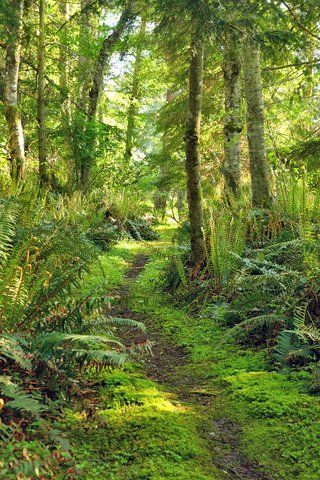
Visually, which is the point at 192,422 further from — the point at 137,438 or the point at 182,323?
the point at 182,323

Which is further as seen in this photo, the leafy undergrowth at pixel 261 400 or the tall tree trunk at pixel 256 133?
the tall tree trunk at pixel 256 133

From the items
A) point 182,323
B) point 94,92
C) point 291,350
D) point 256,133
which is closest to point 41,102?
point 94,92

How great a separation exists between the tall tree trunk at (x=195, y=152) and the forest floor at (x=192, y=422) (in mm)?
2338

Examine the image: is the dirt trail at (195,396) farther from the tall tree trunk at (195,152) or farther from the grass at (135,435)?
the tall tree trunk at (195,152)

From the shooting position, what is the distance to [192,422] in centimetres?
Answer: 300

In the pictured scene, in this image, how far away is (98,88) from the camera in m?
14.5

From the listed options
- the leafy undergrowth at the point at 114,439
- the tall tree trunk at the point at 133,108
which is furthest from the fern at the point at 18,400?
the tall tree trunk at the point at 133,108

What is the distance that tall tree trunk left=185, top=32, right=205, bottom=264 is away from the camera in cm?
632

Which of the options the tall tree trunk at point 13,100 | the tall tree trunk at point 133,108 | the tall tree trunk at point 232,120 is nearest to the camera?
the tall tree trunk at point 232,120

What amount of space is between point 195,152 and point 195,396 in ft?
12.7

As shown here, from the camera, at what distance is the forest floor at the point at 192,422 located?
2.38m

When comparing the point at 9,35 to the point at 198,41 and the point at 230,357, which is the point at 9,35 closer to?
the point at 198,41

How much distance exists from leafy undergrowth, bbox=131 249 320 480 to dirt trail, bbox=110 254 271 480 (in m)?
0.06

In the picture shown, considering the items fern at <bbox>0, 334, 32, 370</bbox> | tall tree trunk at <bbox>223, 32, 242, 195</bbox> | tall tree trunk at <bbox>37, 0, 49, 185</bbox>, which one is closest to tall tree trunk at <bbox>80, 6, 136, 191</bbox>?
tall tree trunk at <bbox>37, 0, 49, 185</bbox>
